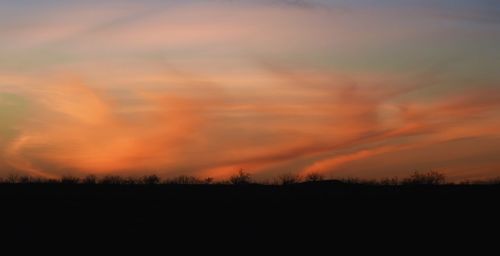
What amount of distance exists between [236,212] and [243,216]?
66 cm

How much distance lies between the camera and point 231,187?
109 feet

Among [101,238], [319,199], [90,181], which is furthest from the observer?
[90,181]

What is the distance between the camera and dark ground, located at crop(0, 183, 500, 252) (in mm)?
22516

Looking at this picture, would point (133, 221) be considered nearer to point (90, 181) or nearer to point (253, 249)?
point (253, 249)

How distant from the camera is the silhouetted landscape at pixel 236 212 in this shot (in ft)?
75.0

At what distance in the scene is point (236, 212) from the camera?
85.4 feet

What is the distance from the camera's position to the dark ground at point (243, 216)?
2252 centimetres

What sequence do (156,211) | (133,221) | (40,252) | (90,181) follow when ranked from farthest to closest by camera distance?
1. (90,181)
2. (156,211)
3. (133,221)
4. (40,252)

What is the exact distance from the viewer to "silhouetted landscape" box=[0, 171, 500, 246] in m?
22.9

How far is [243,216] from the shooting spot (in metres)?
25.4

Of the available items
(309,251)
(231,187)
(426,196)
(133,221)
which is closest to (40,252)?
(133,221)

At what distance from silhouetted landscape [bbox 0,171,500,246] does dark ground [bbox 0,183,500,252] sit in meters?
0.03

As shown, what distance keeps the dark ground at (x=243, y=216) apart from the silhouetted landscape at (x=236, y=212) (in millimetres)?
32

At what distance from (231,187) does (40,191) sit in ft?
26.5
